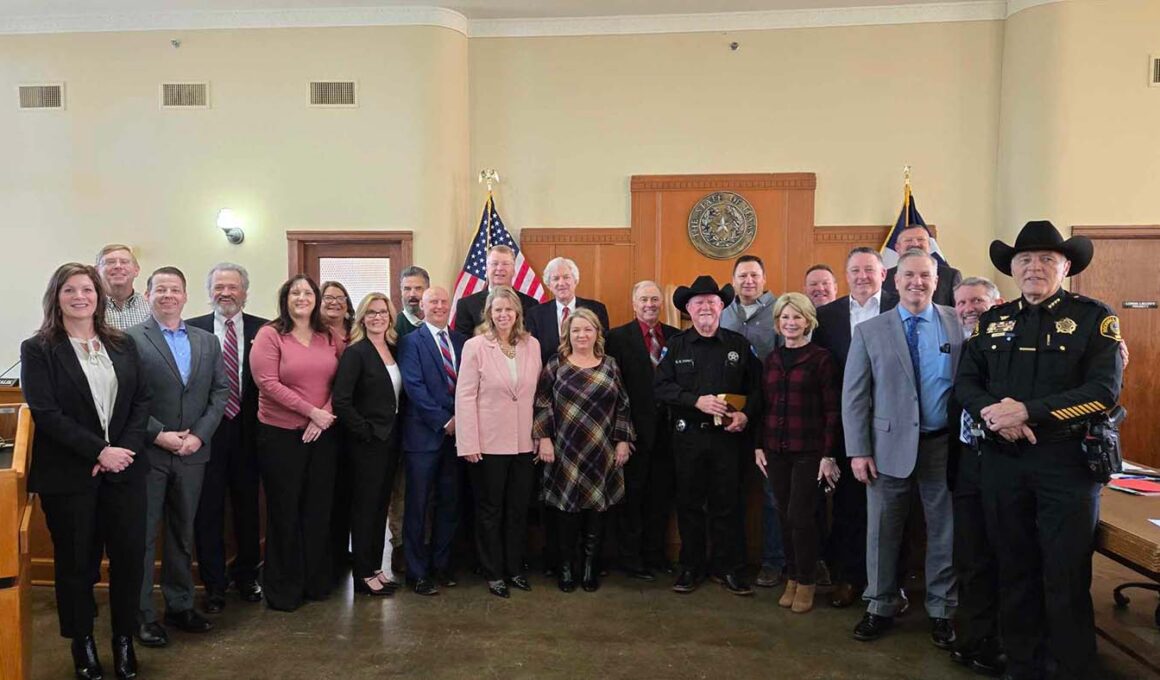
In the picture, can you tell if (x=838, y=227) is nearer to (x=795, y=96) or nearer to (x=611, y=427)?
(x=795, y=96)

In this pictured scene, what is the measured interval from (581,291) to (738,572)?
357 cm

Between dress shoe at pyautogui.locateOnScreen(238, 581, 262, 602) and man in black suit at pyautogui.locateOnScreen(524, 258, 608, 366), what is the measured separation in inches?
77.3

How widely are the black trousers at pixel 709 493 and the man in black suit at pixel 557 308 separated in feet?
3.03

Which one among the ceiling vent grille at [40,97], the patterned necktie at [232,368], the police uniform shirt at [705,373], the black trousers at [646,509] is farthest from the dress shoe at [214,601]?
the ceiling vent grille at [40,97]

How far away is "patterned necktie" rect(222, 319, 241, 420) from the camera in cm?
353

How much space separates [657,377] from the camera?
375cm

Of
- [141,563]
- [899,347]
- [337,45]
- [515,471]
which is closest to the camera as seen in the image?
[141,563]

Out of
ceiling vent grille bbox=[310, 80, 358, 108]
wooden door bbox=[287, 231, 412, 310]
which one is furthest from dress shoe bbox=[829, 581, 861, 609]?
ceiling vent grille bbox=[310, 80, 358, 108]

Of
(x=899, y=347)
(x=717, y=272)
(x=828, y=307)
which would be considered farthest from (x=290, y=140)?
(x=899, y=347)

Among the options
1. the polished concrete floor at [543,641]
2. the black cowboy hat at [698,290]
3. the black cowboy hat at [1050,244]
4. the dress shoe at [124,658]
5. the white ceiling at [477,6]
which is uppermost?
the white ceiling at [477,6]

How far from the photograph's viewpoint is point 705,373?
11.9 feet

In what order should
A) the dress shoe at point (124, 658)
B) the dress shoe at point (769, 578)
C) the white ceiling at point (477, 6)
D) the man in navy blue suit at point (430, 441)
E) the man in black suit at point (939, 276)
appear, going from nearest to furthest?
the dress shoe at point (124, 658), the man in navy blue suit at point (430, 441), the dress shoe at point (769, 578), the man in black suit at point (939, 276), the white ceiling at point (477, 6)

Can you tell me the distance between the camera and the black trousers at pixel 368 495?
142 inches

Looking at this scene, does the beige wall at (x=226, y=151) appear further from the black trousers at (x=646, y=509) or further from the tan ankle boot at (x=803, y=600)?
the tan ankle boot at (x=803, y=600)
